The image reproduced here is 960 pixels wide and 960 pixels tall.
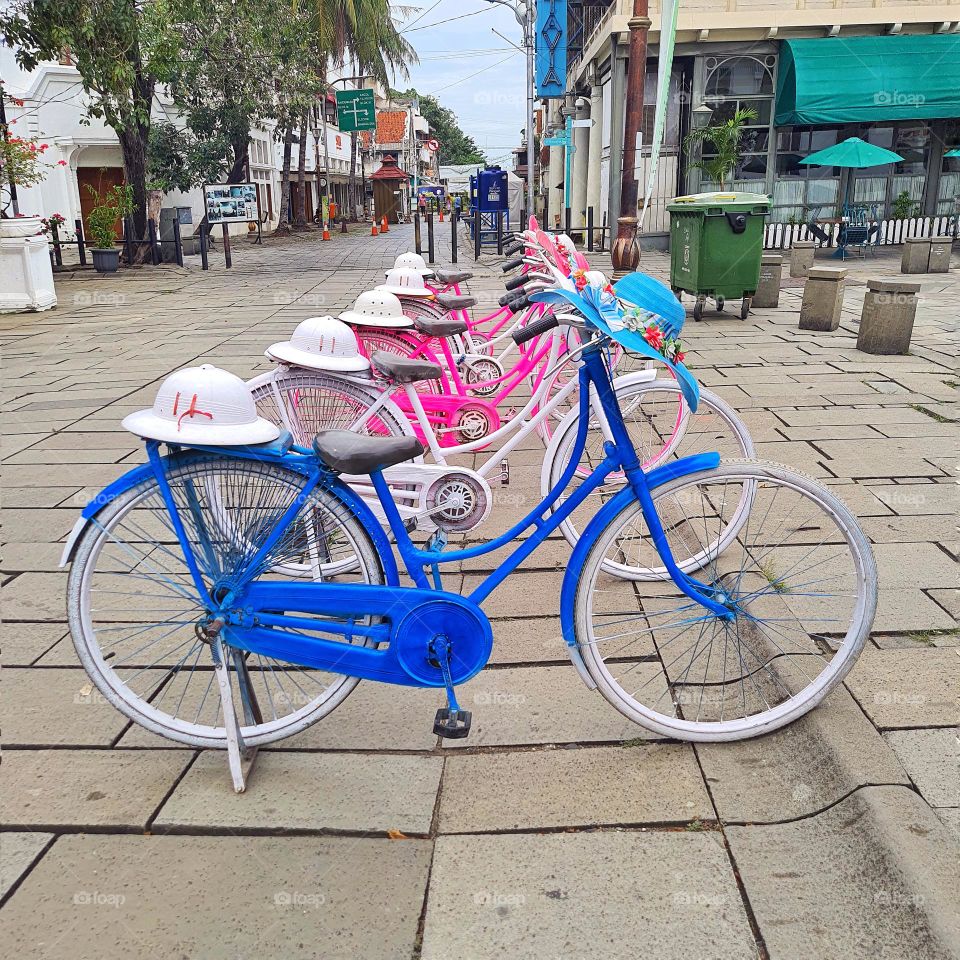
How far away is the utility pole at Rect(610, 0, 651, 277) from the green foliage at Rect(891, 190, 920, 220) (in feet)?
33.0

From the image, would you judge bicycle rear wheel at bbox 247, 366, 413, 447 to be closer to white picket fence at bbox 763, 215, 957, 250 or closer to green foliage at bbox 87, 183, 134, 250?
green foliage at bbox 87, 183, 134, 250

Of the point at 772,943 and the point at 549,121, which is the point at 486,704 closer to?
the point at 772,943

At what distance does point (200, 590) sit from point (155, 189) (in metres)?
18.5

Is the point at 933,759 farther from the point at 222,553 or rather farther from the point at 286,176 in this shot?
the point at 286,176

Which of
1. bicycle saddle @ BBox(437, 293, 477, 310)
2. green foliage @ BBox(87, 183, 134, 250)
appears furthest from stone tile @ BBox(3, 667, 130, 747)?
green foliage @ BBox(87, 183, 134, 250)

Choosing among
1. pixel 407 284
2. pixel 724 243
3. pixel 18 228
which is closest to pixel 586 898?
pixel 407 284

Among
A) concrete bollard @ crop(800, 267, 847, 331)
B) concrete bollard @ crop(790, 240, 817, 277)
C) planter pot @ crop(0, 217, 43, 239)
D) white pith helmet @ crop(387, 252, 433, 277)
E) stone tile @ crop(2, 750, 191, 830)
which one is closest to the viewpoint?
stone tile @ crop(2, 750, 191, 830)

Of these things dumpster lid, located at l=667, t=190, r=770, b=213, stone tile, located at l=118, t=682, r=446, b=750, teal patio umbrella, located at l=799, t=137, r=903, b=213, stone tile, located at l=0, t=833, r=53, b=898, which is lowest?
stone tile, located at l=118, t=682, r=446, b=750

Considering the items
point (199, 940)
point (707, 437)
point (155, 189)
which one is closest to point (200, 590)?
point (199, 940)

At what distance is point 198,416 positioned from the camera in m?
2.21

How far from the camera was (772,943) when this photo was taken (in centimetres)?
187

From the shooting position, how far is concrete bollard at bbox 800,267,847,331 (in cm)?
877

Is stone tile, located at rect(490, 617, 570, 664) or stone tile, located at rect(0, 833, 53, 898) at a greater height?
stone tile, located at rect(490, 617, 570, 664)

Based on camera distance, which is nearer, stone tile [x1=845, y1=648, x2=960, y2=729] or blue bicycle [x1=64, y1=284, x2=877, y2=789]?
blue bicycle [x1=64, y1=284, x2=877, y2=789]
